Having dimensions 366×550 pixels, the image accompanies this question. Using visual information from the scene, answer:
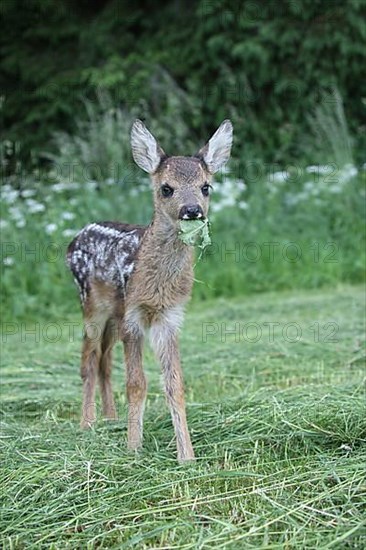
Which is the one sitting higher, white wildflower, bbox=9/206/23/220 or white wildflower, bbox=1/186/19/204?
white wildflower, bbox=1/186/19/204

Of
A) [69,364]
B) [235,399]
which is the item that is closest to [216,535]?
[235,399]

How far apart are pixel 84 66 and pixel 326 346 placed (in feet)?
28.7

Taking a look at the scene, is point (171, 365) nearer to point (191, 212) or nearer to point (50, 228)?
point (191, 212)

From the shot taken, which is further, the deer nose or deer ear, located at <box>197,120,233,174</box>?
deer ear, located at <box>197,120,233,174</box>

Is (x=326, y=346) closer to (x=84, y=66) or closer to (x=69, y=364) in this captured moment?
(x=69, y=364)

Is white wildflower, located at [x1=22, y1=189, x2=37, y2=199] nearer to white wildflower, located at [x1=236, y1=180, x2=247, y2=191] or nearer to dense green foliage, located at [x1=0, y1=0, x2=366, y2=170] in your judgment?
dense green foliage, located at [x1=0, y1=0, x2=366, y2=170]

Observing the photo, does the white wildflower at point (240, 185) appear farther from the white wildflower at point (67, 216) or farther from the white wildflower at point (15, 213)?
the white wildflower at point (15, 213)

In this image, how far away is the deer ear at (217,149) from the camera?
5023 millimetres

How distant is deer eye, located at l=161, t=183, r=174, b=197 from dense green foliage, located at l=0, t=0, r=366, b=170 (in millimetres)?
8257

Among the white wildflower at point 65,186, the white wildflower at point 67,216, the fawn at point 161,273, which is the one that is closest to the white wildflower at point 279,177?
the white wildflower at point 65,186

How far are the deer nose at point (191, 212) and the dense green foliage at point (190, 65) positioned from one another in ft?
28.1

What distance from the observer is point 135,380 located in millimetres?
4887

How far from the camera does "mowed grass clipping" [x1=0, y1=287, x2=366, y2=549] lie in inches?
139

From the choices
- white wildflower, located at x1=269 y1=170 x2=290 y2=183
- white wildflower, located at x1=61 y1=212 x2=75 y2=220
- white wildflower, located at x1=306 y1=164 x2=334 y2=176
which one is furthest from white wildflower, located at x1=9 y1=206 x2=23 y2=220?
white wildflower, located at x1=306 y1=164 x2=334 y2=176
